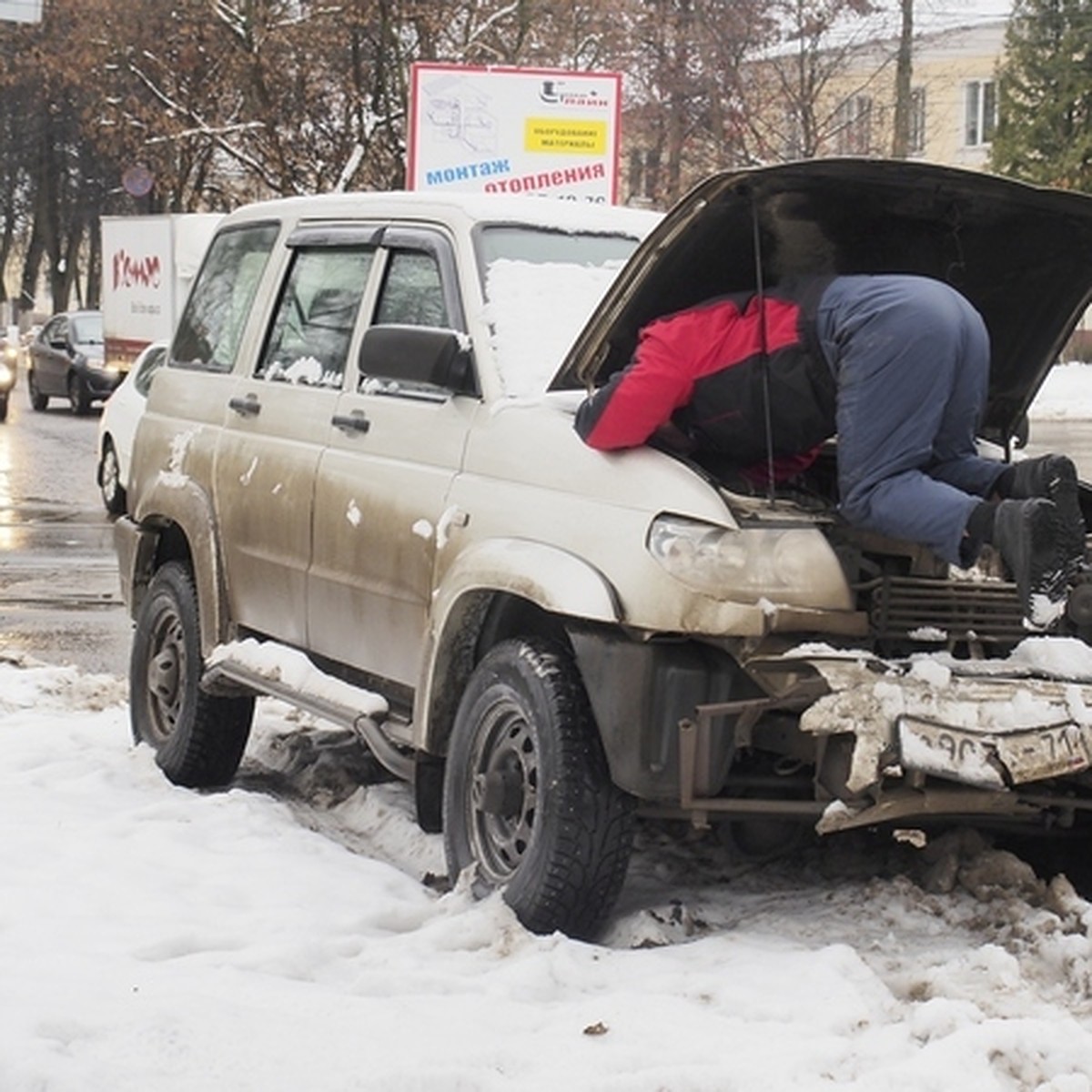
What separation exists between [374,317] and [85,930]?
222cm

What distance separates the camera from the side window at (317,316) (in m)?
6.51

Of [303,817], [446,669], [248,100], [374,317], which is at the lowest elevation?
[303,817]

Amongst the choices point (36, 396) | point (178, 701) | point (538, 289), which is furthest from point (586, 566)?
point (36, 396)

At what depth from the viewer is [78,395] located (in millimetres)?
34000

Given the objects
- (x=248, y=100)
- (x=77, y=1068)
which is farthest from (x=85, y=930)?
(x=248, y=100)

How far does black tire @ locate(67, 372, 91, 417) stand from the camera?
3391cm

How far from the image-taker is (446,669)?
5.62m

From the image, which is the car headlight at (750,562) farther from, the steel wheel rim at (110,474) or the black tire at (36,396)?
the black tire at (36,396)

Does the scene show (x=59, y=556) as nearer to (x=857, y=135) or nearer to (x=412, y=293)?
(x=412, y=293)

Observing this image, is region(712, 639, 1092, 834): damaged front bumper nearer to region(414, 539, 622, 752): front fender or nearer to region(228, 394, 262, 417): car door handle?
region(414, 539, 622, 752): front fender

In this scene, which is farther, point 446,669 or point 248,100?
point 248,100

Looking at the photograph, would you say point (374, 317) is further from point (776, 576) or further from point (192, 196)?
point (192, 196)

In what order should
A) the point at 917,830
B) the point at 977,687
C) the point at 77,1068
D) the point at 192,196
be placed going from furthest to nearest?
the point at 192,196
the point at 917,830
the point at 977,687
the point at 77,1068

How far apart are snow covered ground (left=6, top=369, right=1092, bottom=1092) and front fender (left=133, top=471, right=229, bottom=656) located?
653 mm
